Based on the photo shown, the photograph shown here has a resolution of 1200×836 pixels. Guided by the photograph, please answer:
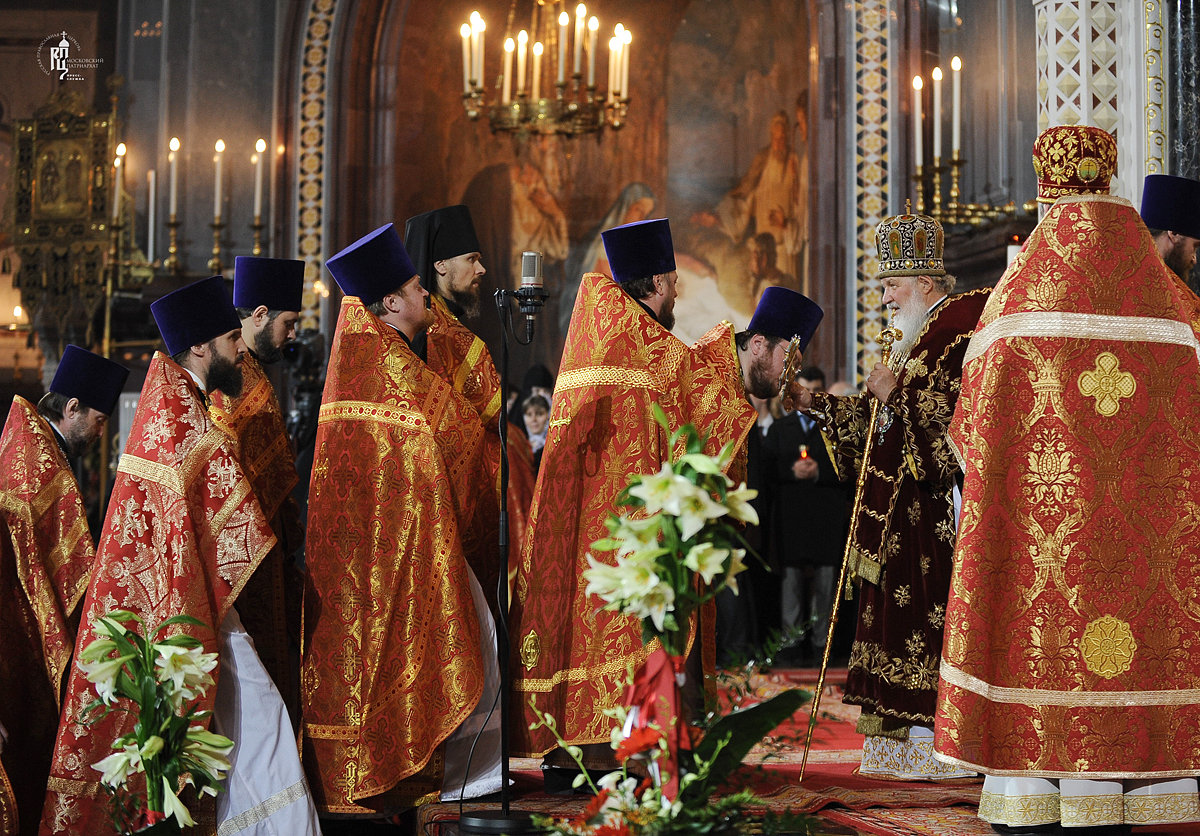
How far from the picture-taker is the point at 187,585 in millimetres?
4652

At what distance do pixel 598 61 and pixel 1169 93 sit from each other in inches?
232

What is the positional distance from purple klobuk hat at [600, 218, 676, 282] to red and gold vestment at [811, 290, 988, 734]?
3.40 ft

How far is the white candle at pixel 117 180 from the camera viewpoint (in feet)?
35.7

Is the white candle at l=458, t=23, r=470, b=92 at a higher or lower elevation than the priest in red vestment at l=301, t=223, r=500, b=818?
higher

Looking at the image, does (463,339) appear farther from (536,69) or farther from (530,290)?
(536,69)

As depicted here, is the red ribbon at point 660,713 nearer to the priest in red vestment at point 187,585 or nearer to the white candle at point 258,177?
the priest in red vestment at point 187,585

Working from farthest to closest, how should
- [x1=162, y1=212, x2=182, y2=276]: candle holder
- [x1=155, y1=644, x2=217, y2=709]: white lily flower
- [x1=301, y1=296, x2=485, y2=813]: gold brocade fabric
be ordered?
[x1=162, y1=212, x2=182, y2=276]: candle holder, [x1=301, y1=296, x2=485, y2=813]: gold brocade fabric, [x1=155, y1=644, x2=217, y2=709]: white lily flower

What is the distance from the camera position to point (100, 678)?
3574 mm

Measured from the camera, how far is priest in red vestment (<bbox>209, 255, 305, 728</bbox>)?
5.47 metres

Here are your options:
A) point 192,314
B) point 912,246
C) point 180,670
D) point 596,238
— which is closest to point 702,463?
point 180,670

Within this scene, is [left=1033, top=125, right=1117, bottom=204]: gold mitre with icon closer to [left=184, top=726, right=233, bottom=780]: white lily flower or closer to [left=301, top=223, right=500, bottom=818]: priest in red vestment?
[left=301, top=223, right=500, bottom=818]: priest in red vestment

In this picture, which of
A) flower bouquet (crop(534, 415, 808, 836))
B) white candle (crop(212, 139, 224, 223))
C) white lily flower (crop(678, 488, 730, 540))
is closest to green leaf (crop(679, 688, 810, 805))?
flower bouquet (crop(534, 415, 808, 836))

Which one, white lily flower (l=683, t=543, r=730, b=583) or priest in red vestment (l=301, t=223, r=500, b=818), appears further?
priest in red vestment (l=301, t=223, r=500, b=818)

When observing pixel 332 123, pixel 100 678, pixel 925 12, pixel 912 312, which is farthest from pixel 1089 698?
pixel 332 123
